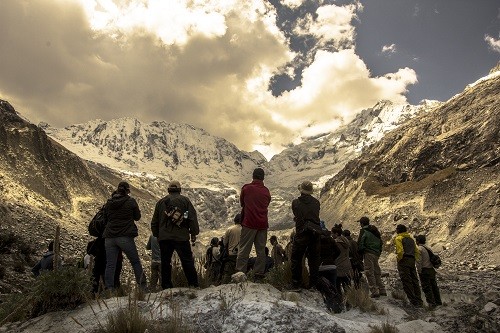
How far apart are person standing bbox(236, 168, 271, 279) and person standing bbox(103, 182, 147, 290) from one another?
1.77m

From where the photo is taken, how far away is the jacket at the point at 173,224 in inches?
268

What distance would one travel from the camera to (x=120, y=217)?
23.5 feet

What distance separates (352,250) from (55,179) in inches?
1968

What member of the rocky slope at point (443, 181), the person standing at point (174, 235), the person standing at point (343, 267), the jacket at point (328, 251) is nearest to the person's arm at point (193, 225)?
the person standing at point (174, 235)

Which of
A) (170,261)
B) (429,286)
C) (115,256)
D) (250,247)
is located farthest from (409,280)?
(115,256)

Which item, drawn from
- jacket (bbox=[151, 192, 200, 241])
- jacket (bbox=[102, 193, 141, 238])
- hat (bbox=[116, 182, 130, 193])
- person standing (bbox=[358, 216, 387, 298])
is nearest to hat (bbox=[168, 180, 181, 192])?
jacket (bbox=[151, 192, 200, 241])

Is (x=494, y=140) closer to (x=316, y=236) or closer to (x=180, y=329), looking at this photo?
(x=316, y=236)

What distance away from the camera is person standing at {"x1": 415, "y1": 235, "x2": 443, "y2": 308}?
356 inches

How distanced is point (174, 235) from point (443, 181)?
43.5m

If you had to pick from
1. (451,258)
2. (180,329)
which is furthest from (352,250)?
(451,258)

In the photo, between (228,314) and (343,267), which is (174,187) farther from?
(343,267)

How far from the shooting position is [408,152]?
60.1m

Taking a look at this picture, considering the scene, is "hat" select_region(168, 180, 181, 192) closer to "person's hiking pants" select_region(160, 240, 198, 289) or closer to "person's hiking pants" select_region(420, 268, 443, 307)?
"person's hiking pants" select_region(160, 240, 198, 289)

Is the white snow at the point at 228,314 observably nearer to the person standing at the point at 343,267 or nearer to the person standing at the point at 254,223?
the person standing at the point at 254,223
